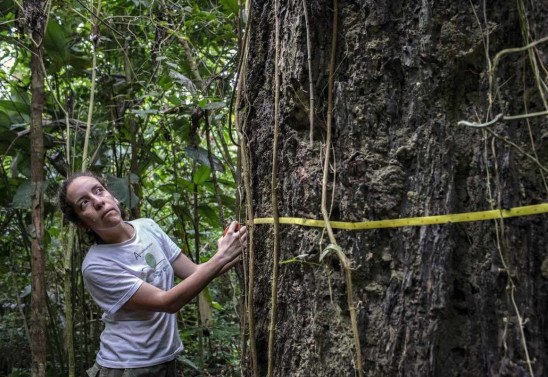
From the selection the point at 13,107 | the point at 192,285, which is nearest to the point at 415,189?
the point at 192,285

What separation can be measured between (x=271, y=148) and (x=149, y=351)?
1154 mm

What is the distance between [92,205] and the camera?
2.28m

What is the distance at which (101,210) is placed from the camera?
227 centimetres

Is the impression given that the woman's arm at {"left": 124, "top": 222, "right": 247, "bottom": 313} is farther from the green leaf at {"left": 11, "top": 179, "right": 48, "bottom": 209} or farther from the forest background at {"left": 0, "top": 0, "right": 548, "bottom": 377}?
the green leaf at {"left": 11, "top": 179, "right": 48, "bottom": 209}

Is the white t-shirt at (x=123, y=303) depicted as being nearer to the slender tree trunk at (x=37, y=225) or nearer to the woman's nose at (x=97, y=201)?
the woman's nose at (x=97, y=201)

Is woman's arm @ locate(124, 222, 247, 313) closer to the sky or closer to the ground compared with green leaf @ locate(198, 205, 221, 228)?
closer to the ground

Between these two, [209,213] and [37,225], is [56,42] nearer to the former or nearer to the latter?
[37,225]

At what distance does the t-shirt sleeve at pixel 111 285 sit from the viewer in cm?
211

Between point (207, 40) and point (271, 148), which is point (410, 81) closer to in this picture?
point (271, 148)

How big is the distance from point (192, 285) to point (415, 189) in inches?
38.8

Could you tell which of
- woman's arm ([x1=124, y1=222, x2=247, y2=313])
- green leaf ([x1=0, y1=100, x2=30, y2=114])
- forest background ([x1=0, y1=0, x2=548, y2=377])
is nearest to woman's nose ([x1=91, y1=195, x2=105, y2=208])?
woman's arm ([x1=124, y1=222, x2=247, y2=313])

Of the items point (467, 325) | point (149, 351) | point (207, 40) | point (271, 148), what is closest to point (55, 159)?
point (207, 40)

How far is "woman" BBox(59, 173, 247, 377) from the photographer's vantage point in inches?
84.6

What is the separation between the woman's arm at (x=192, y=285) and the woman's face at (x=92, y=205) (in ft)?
1.11
